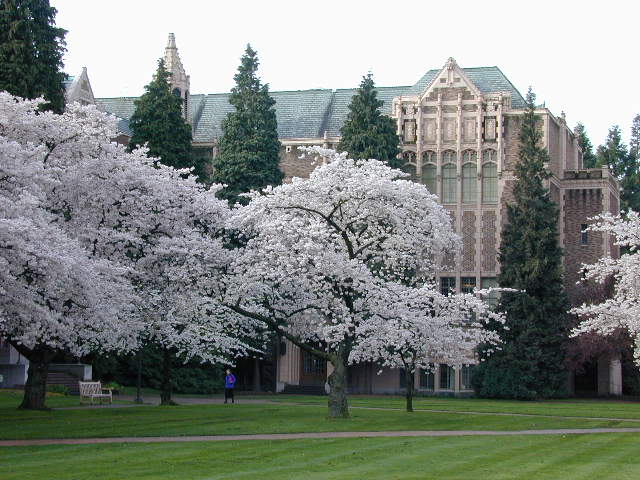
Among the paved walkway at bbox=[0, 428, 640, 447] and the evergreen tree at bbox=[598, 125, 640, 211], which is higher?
the evergreen tree at bbox=[598, 125, 640, 211]

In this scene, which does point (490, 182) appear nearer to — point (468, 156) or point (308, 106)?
point (468, 156)

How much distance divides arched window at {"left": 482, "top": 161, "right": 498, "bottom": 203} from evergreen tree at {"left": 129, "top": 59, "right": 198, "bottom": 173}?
16.8 meters

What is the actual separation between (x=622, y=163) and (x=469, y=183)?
21.8 meters

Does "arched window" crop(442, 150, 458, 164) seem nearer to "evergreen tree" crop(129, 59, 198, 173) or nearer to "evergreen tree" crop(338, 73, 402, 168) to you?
"evergreen tree" crop(338, 73, 402, 168)

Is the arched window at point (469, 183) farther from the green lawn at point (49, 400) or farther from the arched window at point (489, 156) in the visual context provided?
the green lawn at point (49, 400)

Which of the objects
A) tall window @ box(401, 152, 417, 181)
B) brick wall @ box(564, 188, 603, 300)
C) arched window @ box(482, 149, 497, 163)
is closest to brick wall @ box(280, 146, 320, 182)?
tall window @ box(401, 152, 417, 181)

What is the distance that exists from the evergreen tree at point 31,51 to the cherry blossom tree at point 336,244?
1285 cm

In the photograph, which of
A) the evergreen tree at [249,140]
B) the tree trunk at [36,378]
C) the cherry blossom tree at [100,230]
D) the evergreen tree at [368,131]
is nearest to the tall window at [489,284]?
the evergreen tree at [368,131]

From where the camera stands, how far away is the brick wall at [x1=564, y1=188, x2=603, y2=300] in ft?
202

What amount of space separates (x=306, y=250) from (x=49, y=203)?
23.8 feet

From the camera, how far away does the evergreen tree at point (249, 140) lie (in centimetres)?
5703

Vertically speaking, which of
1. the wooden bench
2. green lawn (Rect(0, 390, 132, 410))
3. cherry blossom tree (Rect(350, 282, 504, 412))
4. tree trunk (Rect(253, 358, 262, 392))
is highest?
cherry blossom tree (Rect(350, 282, 504, 412))

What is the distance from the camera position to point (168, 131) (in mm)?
54344

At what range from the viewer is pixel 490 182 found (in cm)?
6175
